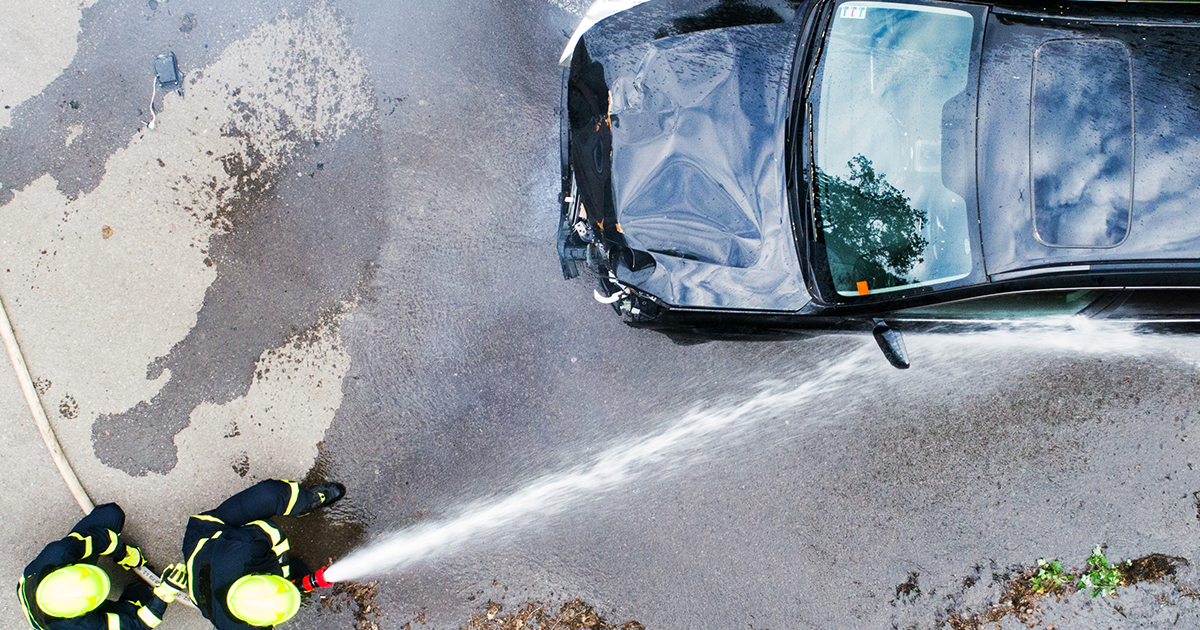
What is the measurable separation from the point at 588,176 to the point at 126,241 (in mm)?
3230

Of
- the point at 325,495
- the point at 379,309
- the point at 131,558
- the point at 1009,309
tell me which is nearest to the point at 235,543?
the point at 325,495

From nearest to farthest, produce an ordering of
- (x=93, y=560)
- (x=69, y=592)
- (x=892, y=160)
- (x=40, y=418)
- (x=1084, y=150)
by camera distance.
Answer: (x=1084, y=150) < (x=892, y=160) < (x=69, y=592) < (x=93, y=560) < (x=40, y=418)

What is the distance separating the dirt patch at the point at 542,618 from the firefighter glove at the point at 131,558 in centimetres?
222

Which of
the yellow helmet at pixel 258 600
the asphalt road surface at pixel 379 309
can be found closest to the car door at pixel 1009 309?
the asphalt road surface at pixel 379 309

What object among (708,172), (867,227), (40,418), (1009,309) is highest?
(708,172)

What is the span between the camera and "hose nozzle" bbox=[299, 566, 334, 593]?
13.8 feet

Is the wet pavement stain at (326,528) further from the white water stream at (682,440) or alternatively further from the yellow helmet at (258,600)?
the yellow helmet at (258,600)

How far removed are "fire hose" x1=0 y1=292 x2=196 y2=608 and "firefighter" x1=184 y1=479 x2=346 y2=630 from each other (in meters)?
0.71

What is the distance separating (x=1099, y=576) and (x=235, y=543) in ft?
17.8

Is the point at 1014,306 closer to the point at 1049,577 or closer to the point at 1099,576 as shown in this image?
the point at 1049,577

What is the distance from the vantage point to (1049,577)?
4.18 meters

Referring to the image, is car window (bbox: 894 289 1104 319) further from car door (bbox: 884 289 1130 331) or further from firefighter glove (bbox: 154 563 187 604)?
firefighter glove (bbox: 154 563 187 604)

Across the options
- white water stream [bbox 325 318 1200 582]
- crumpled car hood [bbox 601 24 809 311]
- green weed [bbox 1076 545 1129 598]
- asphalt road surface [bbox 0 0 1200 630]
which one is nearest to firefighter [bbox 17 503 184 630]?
asphalt road surface [bbox 0 0 1200 630]

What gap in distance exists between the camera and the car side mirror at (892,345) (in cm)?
328
